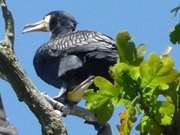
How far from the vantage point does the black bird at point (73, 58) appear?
5.94 m

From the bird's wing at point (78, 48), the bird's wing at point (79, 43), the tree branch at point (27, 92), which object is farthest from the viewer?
the bird's wing at point (79, 43)

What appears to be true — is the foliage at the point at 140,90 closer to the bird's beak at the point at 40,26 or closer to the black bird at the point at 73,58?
the black bird at the point at 73,58

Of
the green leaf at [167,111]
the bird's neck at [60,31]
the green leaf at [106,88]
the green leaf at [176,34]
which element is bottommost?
the bird's neck at [60,31]

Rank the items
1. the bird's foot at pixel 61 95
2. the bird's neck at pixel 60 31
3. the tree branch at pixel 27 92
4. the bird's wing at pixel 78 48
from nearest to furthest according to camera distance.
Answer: the tree branch at pixel 27 92, the bird's foot at pixel 61 95, the bird's wing at pixel 78 48, the bird's neck at pixel 60 31

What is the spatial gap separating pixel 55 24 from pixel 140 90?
21.9 ft

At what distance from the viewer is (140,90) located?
124cm

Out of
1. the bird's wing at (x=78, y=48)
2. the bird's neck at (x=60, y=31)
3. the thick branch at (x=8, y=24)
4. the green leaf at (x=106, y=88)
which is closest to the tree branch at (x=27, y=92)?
the thick branch at (x=8, y=24)

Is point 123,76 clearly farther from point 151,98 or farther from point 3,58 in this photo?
point 3,58

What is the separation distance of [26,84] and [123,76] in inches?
27.6

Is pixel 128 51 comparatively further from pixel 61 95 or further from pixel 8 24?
pixel 61 95

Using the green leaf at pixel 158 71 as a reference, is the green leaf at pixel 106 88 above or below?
below

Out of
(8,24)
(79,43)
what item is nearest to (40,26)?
(79,43)

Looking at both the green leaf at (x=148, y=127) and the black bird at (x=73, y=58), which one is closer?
the green leaf at (x=148, y=127)

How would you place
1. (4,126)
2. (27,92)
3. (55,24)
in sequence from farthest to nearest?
(55,24) < (27,92) < (4,126)
